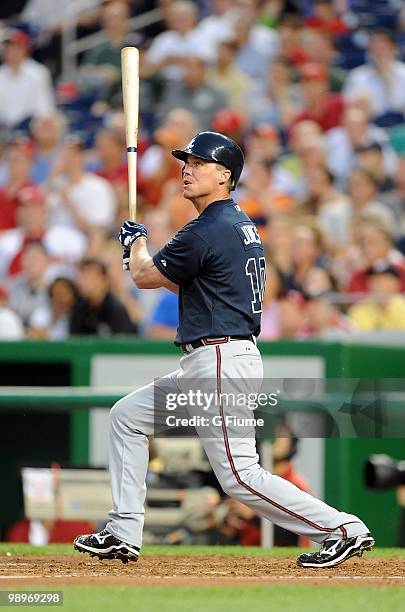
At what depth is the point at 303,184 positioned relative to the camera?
12992mm

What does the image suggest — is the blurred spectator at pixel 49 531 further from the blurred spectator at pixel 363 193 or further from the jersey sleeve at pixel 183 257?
the blurred spectator at pixel 363 193

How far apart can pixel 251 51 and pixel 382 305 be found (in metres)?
5.00

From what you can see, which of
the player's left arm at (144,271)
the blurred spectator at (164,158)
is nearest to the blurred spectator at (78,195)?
the blurred spectator at (164,158)

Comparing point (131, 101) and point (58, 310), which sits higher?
point (131, 101)

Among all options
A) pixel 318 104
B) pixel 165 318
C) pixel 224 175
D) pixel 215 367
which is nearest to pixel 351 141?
pixel 318 104

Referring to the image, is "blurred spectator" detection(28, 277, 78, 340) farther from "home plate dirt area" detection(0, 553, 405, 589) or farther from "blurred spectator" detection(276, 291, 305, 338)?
"home plate dirt area" detection(0, 553, 405, 589)

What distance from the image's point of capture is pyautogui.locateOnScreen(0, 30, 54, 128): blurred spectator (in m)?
15.7

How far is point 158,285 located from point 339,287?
552 cm

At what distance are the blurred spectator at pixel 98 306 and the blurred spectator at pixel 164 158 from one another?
2484 millimetres

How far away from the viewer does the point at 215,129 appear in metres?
13.9

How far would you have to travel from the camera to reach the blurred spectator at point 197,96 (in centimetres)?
1449

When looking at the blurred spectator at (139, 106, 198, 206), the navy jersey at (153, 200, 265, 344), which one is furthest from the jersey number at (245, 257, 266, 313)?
the blurred spectator at (139, 106, 198, 206)

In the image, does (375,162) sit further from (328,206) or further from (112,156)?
(112,156)

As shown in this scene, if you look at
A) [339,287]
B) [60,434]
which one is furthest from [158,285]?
[339,287]
